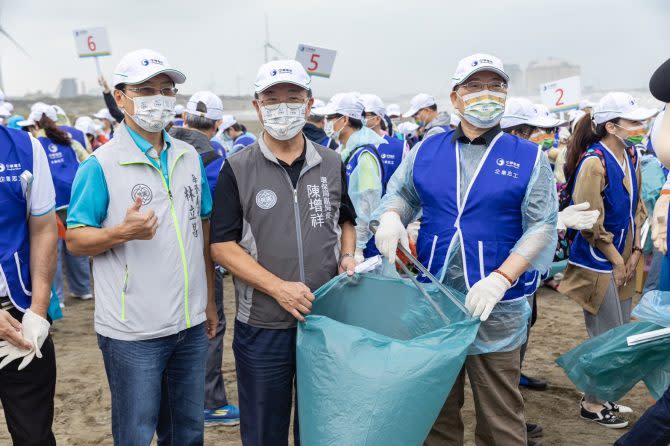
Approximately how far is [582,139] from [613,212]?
1.72ft

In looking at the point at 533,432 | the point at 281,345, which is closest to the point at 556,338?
the point at 533,432

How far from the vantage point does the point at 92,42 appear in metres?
8.91

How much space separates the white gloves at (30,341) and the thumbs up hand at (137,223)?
1.74 ft

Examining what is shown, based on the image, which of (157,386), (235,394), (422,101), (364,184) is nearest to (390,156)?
(364,184)

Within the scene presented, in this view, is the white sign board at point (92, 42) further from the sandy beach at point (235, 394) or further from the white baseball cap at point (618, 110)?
the white baseball cap at point (618, 110)

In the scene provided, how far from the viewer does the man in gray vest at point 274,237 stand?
106 inches

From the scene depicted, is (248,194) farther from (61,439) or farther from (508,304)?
(61,439)

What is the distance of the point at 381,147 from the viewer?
5.30m

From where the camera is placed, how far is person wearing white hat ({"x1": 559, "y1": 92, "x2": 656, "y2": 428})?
13.1 ft

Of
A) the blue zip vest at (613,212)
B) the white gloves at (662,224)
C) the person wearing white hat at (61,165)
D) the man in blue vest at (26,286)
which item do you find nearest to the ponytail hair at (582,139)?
the blue zip vest at (613,212)

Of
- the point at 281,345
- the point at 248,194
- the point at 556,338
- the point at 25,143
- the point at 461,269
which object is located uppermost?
the point at 25,143

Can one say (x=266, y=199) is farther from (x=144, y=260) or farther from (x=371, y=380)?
(x=371, y=380)

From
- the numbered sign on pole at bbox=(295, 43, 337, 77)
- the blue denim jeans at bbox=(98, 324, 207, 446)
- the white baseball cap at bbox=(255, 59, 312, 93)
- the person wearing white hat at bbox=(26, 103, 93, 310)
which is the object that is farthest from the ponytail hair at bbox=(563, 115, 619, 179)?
the person wearing white hat at bbox=(26, 103, 93, 310)

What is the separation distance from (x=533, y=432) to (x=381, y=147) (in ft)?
7.95
